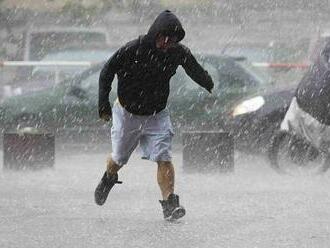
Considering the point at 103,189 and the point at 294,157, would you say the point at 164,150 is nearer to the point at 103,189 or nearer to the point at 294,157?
the point at 103,189

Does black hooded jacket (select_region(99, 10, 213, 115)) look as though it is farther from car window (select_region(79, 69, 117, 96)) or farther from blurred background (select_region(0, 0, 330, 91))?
blurred background (select_region(0, 0, 330, 91))

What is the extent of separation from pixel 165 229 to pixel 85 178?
416 centimetres

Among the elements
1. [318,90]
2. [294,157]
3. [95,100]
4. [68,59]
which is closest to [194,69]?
[318,90]

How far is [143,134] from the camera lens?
384 inches

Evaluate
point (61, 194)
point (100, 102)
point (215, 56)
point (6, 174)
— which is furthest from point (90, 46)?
point (100, 102)

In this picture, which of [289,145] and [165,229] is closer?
[165,229]

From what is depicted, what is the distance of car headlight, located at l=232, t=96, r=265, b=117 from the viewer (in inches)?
541

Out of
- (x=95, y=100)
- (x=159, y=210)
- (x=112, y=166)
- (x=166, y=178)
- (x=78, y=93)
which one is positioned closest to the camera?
(x=166, y=178)

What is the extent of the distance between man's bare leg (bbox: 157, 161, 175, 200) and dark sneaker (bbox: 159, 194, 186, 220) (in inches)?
2.3

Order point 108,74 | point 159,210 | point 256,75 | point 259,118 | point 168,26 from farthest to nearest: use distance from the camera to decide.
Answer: point 256,75
point 259,118
point 159,210
point 108,74
point 168,26

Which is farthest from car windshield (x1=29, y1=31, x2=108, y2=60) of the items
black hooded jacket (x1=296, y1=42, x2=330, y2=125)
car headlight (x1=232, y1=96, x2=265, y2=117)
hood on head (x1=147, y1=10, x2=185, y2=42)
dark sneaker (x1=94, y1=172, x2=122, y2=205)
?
hood on head (x1=147, y1=10, x2=185, y2=42)

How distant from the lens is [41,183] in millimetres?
12516

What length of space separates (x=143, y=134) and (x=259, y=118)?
4.02 meters

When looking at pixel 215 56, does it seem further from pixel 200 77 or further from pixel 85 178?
pixel 200 77
